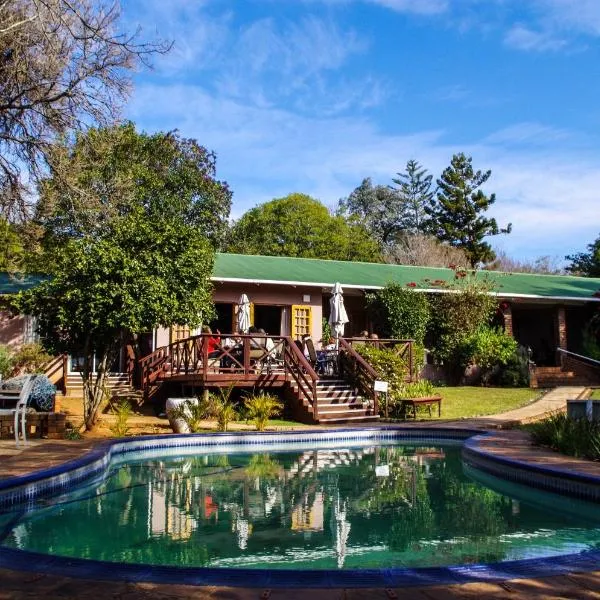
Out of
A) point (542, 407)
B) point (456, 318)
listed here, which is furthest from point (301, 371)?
point (456, 318)

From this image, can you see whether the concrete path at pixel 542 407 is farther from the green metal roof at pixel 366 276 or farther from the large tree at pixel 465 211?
the large tree at pixel 465 211

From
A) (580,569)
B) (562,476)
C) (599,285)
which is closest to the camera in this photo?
(580,569)

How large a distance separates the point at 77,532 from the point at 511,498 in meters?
4.91

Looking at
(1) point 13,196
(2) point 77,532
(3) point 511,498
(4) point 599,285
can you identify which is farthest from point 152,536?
(4) point 599,285

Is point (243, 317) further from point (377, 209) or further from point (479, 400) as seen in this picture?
point (377, 209)

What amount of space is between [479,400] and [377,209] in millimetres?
36768

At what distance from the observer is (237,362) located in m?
15.5

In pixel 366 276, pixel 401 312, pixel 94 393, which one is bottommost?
pixel 94 393

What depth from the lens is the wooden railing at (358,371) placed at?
15451mm

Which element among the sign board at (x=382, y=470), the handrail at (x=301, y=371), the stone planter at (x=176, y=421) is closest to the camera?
the sign board at (x=382, y=470)

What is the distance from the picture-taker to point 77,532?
615 centimetres

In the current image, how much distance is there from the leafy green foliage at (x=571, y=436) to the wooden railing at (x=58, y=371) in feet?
40.7

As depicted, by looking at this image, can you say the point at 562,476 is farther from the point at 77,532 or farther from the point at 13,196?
the point at 13,196

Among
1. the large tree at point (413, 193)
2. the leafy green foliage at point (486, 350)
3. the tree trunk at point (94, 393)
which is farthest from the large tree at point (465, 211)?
the tree trunk at point (94, 393)
